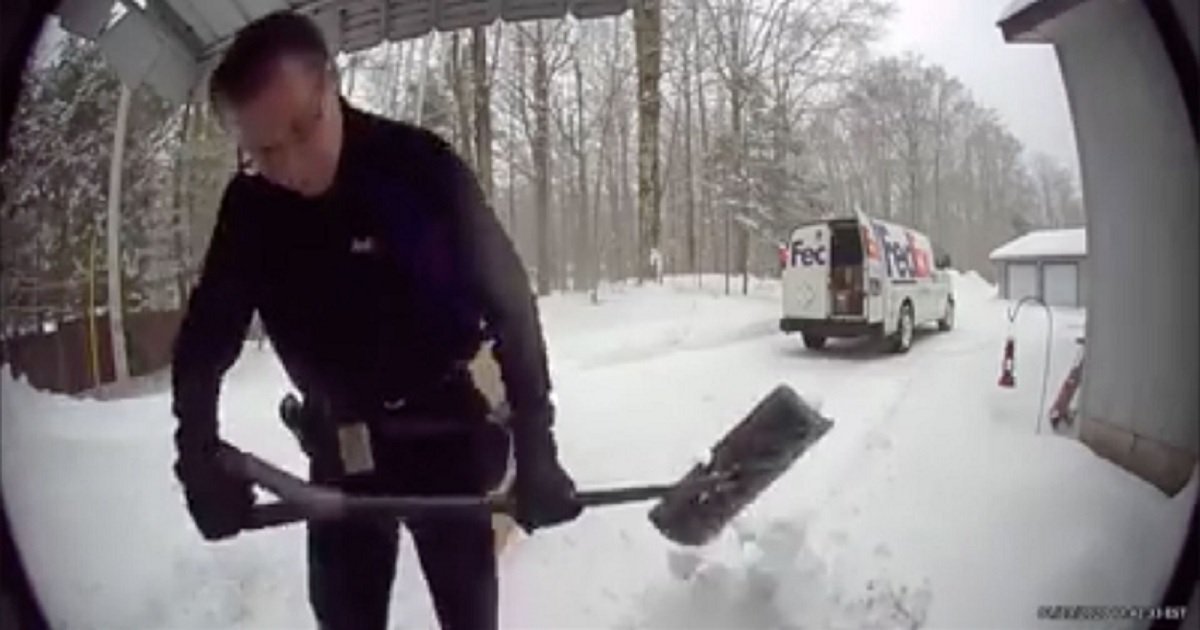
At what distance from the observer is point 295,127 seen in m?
0.72

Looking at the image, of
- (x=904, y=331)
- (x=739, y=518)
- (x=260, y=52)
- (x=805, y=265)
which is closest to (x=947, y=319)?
(x=904, y=331)

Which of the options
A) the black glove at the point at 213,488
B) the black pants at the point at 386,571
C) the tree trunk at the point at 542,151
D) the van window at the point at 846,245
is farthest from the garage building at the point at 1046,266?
the black glove at the point at 213,488

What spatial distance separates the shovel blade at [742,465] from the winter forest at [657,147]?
0.12 m

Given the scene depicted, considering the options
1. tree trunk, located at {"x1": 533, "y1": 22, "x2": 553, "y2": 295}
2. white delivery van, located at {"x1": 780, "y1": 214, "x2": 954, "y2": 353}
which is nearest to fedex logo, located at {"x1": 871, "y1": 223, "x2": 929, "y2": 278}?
white delivery van, located at {"x1": 780, "y1": 214, "x2": 954, "y2": 353}

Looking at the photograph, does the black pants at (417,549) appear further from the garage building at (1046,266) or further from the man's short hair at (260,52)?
the garage building at (1046,266)

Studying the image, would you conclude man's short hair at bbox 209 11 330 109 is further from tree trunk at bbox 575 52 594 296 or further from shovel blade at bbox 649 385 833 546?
shovel blade at bbox 649 385 833 546

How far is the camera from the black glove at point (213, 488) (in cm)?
78

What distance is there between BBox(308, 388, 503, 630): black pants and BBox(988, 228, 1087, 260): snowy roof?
467 millimetres

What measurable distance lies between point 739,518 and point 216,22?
0.59 meters

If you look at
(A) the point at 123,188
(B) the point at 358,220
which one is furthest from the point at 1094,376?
(A) the point at 123,188

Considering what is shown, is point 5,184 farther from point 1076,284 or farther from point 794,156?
point 1076,284

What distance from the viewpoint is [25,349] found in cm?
80

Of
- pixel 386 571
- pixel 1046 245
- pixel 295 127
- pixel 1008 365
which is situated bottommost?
pixel 386 571

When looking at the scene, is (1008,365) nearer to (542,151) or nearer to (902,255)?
(902,255)
